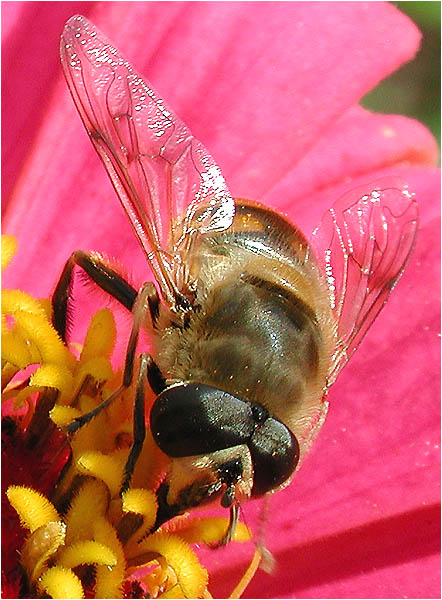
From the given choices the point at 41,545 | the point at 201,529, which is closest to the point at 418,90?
the point at 201,529

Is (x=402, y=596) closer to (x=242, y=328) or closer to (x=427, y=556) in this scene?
(x=427, y=556)

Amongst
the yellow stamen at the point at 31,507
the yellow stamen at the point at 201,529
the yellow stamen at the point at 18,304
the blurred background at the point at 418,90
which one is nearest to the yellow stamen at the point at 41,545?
the yellow stamen at the point at 31,507

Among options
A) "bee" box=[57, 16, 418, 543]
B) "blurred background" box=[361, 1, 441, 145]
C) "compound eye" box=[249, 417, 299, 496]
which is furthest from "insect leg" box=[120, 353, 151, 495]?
"blurred background" box=[361, 1, 441, 145]


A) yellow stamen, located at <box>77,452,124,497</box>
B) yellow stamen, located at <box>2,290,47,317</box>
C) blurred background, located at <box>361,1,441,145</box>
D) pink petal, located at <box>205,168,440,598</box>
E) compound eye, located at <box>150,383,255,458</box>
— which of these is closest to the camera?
compound eye, located at <box>150,383,255,458</box>

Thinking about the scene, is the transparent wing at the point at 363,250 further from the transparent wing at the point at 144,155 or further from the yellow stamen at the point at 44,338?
the yellow stamen at the point at 44,338

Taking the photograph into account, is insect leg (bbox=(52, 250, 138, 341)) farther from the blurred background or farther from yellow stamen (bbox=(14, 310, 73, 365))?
the blurred background

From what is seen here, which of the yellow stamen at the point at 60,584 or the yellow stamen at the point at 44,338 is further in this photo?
the yellow stamen at the point at 44,338

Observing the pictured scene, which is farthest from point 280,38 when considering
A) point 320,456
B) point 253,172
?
point 320,456
